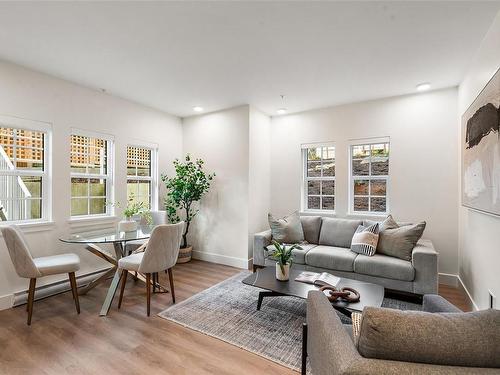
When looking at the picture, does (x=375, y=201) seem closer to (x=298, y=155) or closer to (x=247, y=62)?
(x=298, y=155)

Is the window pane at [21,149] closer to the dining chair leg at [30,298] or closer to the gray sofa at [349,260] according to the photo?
the dining chair leg at [30,298]

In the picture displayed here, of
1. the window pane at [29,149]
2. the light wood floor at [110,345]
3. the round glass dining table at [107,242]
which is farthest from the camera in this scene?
the window pane at [29,149]

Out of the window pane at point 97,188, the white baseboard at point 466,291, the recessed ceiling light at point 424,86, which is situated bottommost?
the white baseboard at point 466,291

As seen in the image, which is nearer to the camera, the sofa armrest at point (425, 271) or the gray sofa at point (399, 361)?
the gray sofa at point (399, 361)

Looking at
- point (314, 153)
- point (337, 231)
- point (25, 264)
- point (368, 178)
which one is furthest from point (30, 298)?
point (368, 178)

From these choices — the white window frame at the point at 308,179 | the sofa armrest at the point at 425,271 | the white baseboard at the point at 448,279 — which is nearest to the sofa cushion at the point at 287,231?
the white window frame at the point at 308,179

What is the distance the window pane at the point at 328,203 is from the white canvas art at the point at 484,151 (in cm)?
189

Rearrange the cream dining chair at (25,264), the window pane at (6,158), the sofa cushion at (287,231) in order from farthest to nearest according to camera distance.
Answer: the sofa cushion at (287,231), the window pane at (6,158), the cream dining chair at (25,264)

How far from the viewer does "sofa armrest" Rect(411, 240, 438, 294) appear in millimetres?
2822

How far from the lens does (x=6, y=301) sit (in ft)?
9.19

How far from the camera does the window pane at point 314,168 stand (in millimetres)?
4602

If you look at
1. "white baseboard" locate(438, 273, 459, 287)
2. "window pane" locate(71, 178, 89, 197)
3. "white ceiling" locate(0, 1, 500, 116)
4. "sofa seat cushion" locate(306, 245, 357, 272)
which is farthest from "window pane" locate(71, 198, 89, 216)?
"white baseboard" locate(438, 273, 459, 287)

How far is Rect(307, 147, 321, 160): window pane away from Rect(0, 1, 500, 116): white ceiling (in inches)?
44.9

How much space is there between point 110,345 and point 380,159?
411cm
